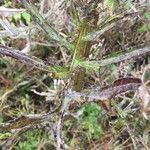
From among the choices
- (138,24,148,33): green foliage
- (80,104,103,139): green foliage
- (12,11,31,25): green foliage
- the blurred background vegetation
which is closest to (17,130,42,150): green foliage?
the blurred background vegetation

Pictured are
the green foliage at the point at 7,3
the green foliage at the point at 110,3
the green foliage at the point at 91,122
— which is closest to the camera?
the green foliage at the point at 110,3

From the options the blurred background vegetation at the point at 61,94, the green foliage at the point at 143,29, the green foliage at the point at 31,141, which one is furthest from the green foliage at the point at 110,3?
the green foliage at the point at 31,141

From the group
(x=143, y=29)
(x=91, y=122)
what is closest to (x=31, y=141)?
(x=91, y=122)

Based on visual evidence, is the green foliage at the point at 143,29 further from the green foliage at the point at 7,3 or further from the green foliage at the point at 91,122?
the green foliage at the point at 7,3

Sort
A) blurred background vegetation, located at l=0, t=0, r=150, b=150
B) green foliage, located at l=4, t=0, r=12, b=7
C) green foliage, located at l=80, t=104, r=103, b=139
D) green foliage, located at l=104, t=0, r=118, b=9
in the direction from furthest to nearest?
1. green foliage, located at l=4, t=0, r=12, b=7
2. green foliage, located at l=80, t=104, r=103, b=139
3. blurred background vegetation, located at l=0, t=0, r=150, b=150
4. green foliage, located at l=104, t=0, r=118, b=9

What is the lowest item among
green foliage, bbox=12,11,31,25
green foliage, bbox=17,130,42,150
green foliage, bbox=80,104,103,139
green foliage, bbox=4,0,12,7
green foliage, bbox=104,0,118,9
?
green foliage, bbox=17,130,42,150

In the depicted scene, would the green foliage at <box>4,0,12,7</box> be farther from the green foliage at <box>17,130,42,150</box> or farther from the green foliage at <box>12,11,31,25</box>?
the green foliage at <box>17,130,42,150</box>

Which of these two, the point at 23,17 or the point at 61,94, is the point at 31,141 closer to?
the point at 61,94

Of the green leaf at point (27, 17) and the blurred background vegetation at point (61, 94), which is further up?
the green leaf at point (27, 17)

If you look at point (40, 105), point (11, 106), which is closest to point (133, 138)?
point (40, 105)
